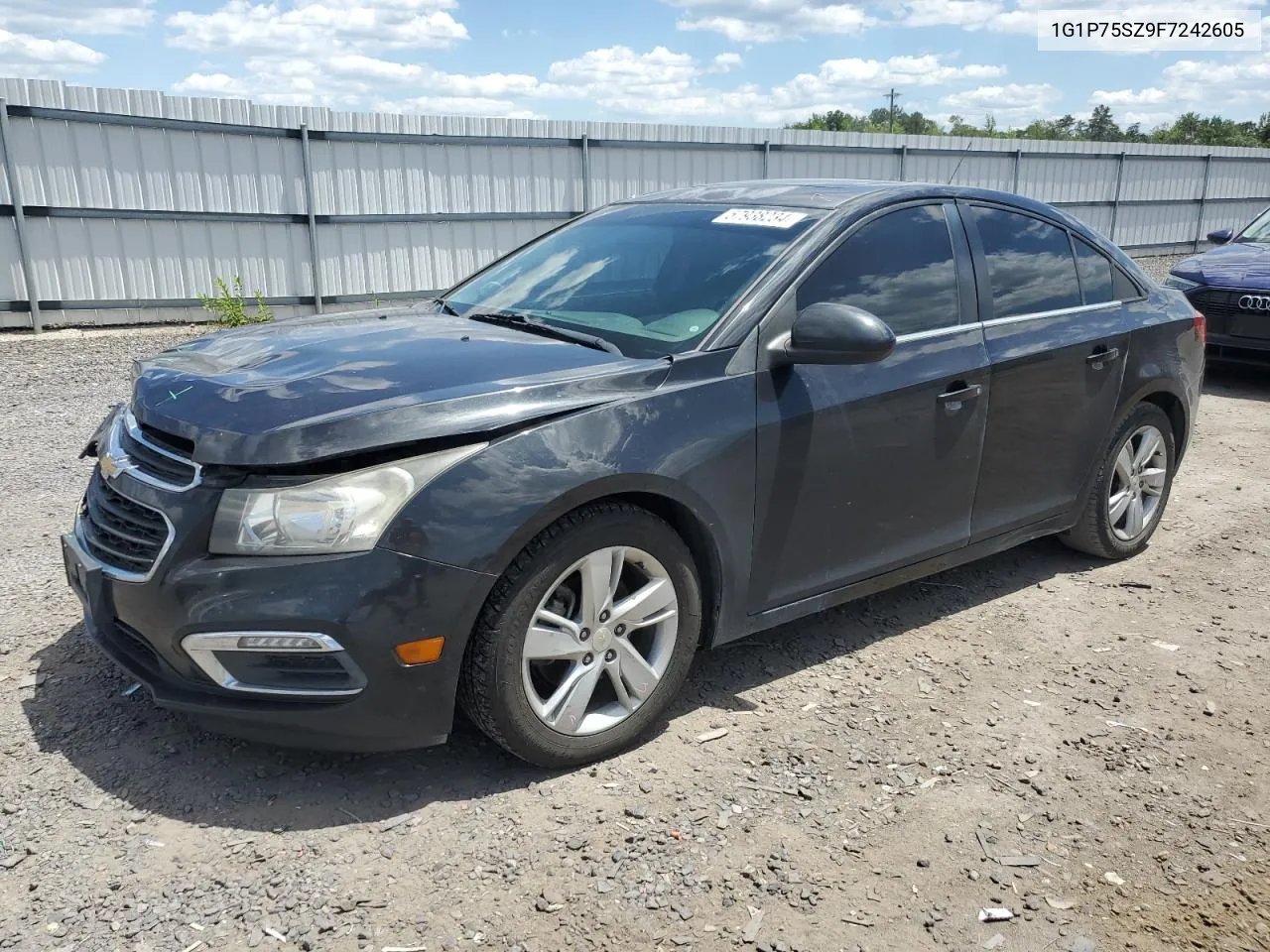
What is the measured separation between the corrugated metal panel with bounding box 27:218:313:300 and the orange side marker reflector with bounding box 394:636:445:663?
980 centimetres

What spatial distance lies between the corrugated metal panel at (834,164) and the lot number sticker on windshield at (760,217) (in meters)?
12.1

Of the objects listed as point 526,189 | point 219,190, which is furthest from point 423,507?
point 526,189

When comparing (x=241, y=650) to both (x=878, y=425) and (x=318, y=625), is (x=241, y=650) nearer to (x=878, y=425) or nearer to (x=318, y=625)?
(x=318, y=625)

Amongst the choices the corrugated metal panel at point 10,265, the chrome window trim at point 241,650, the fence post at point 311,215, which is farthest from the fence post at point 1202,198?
the chrome window trim at point 241,650

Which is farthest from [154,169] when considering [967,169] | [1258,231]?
[967,169]

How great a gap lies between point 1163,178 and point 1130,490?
1999cm

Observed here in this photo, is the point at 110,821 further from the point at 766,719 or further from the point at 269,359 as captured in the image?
the point at 766,719

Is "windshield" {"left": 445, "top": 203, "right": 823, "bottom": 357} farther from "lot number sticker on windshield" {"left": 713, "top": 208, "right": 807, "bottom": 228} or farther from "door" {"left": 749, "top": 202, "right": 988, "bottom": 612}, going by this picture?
"door" {"left": 749, "top": 202, "right": 988, "bottom": 612}

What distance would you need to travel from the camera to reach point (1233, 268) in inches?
364

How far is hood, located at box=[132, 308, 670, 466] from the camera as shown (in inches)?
106

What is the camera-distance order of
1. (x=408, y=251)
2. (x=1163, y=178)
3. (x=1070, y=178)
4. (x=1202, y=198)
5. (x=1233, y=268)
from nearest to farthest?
1. (x=1233, y=268)
2. (x=408, y=251)
3. (x=1070, y=178)
4. (x=1163, y=178)
5. (x=1202, y=198)

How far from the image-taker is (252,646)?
266 cm

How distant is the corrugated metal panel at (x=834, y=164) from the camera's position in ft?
52.0

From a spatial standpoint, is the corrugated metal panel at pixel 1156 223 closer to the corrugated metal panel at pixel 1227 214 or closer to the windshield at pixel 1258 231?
the corrugated metal panel at pixel 1227 214
